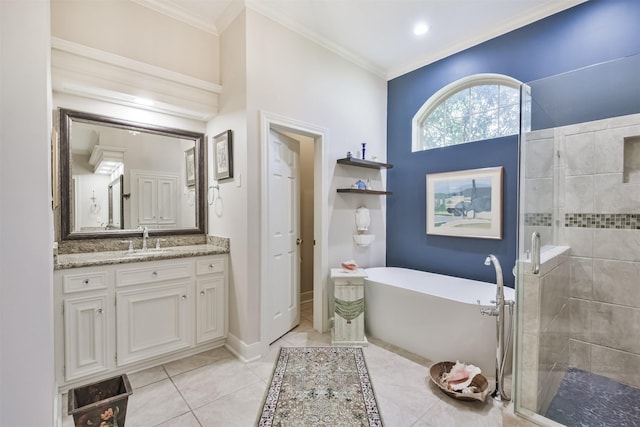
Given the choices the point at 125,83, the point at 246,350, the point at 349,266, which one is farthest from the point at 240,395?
the point at 125,83

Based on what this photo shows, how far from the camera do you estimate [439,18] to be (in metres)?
2.67

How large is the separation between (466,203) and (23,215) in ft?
10.7

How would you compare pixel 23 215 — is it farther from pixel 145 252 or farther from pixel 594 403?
pixel 594 403

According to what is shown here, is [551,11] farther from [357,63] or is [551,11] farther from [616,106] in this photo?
[357,63]

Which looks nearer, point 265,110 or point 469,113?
point 265,110

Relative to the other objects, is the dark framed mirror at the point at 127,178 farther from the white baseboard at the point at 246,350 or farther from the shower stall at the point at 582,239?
the shower stall at the point at 582,239

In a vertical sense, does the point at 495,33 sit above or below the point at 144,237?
above

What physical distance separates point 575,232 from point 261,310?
266 centimetres

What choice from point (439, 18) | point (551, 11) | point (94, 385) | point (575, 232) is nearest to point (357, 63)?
point (439, 18)

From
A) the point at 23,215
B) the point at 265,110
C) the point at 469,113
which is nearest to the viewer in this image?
the point at 23,215

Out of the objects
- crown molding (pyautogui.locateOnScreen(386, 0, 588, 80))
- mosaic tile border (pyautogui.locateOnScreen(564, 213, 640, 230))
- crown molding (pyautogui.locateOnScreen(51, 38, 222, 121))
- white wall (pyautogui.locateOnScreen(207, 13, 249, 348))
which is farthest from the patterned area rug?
crown molding (pyautogui.locateOnScreen(386, 0, 588, 80))

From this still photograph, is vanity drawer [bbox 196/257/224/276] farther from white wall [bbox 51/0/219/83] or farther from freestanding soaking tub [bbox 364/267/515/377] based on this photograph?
white wall [bbox 51/0/219/83]

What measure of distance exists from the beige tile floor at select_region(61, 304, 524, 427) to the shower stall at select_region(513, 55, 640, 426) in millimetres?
512

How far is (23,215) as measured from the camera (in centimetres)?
106
